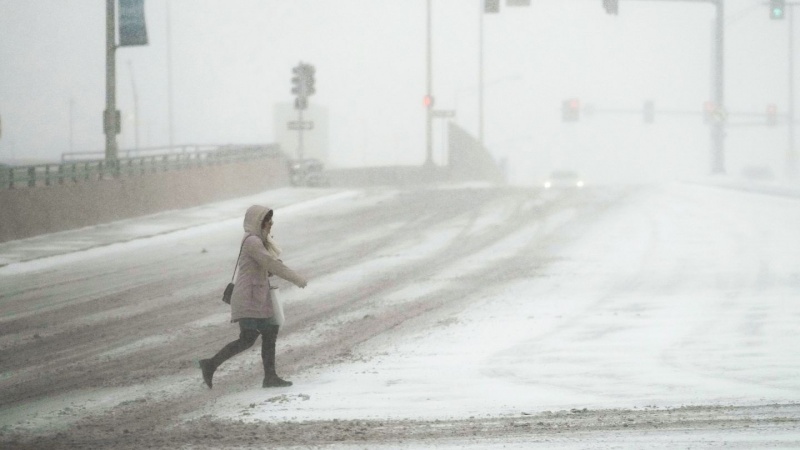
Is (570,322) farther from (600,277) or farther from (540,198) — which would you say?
(540,198)

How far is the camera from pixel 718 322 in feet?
50.1

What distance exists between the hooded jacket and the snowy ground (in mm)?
723

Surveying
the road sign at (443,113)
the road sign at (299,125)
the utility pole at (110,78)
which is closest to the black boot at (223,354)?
the utility pole at (110,78)

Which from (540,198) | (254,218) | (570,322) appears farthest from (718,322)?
(540,198)

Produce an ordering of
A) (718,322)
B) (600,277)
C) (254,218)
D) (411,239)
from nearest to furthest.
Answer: (254,218), (718,322), (600,277), (411,239)

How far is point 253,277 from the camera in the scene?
37.0 feet

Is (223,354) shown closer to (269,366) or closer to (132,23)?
(269,366)

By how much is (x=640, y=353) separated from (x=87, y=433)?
6073 millimetres

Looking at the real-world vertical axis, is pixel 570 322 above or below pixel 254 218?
below

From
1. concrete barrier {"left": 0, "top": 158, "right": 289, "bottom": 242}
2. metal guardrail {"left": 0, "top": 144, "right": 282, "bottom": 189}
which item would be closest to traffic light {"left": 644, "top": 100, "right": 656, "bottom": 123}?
metal guardrail {"left": 0, "top": 144, "right": 282, "bottom": 189}

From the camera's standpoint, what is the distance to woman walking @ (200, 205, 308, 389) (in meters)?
11.1

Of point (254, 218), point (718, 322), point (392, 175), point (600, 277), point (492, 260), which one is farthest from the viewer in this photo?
point (392, 175)

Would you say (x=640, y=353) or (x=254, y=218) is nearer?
(x=254, y=218)

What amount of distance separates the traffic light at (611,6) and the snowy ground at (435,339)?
331 inches
